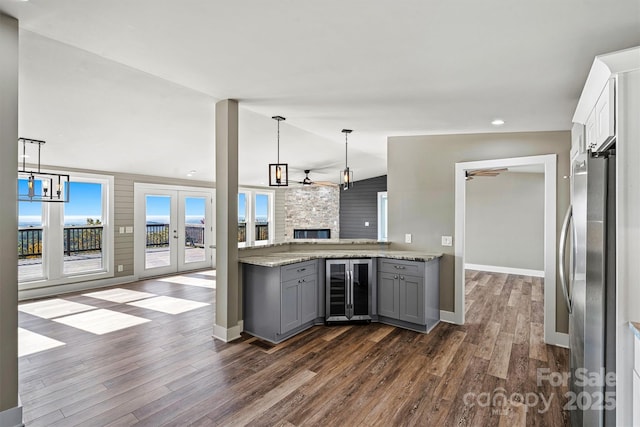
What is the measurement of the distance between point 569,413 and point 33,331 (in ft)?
17.8

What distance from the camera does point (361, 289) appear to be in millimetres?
4137

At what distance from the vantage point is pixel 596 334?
4.92 feet

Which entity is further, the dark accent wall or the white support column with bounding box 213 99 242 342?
the dark accent wall

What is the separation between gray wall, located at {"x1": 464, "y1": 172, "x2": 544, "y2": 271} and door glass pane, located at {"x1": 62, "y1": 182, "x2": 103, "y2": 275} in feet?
27.2

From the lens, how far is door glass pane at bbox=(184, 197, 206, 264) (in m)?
7.75

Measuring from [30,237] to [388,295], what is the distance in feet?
20.0

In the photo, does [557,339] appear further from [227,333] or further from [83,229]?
[83,229]

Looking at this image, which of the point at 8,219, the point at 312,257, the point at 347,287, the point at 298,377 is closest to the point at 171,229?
the point at 312,257

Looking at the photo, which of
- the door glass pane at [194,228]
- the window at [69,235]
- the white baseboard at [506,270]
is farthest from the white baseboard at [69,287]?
the white baseboard at [506,270]

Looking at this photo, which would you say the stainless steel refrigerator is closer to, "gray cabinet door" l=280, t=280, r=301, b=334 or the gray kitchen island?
the gray kitchen island

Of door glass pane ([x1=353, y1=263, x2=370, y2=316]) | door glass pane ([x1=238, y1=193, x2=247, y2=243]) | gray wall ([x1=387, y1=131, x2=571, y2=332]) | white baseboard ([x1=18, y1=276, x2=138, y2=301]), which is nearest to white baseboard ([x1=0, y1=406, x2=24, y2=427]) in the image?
door glass pane ([x1=353, y1=263, x2=370, y2=316])

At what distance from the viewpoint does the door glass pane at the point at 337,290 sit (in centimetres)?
406

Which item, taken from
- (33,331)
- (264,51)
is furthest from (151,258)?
(264,51)

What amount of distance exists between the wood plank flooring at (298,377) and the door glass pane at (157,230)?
2987mm
